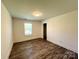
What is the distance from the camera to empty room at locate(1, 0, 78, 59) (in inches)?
91.6

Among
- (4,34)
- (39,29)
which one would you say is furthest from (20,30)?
(4,34)

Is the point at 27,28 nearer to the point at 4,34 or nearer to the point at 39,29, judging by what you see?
the point at 39,29

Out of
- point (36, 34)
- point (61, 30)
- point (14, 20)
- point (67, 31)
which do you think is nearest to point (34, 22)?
point (36, 34)

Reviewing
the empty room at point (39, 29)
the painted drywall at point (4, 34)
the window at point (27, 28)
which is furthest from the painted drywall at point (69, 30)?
the window at point (27, 28)

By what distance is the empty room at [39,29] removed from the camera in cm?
233

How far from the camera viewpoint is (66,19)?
149 inches

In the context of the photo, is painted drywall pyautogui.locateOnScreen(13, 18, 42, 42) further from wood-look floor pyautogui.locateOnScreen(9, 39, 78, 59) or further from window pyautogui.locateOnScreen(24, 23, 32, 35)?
wood-look floor pyautogui.locateOnScreen(9, 39, 78, 59)

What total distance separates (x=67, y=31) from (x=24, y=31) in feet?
14.2

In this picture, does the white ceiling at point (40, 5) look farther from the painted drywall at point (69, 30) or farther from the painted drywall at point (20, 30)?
the painted drywall at point (20, 30)

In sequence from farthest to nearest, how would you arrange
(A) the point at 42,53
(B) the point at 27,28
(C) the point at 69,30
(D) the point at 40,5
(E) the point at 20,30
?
(B) the point at 27,28 < (E) the point at 20,30 < (C) the point at 69,30 < (A) the point at 42,53 < (D) the point at 40,5

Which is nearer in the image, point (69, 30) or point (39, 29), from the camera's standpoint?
point (69, 30)

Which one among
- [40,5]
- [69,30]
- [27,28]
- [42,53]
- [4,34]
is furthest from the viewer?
[27,28]

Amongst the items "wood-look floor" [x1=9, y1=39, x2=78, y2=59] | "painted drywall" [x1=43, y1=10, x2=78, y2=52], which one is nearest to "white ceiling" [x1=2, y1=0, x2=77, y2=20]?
"painted drywall" [x1=43, y1=10, x2=78, y2=52]

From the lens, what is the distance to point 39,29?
7816 millimetres
